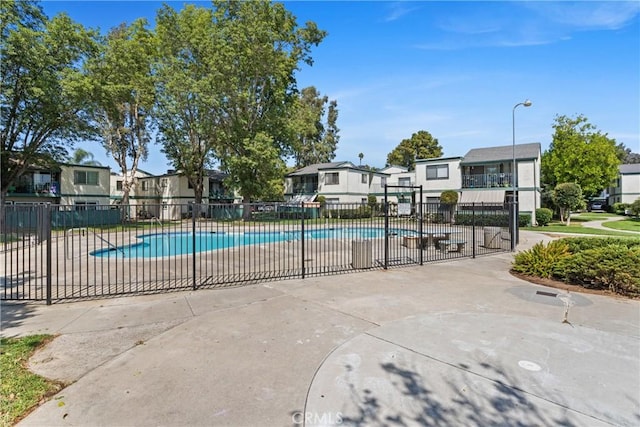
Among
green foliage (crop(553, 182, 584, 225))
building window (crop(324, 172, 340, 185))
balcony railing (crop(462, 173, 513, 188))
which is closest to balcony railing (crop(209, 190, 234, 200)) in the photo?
building window (crop(324, 172, 340, 185))

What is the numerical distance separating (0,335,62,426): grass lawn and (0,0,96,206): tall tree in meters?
23.1

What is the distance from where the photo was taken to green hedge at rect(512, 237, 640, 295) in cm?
659

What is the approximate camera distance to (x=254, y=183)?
29.2m

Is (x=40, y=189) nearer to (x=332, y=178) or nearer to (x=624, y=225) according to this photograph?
(x=332, y=178)

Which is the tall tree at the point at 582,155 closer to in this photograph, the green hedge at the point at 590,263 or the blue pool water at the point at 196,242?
the blue pool water at the point at 196,242

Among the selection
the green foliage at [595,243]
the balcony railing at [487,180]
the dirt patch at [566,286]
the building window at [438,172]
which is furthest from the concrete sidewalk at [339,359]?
the building window at [438,172]

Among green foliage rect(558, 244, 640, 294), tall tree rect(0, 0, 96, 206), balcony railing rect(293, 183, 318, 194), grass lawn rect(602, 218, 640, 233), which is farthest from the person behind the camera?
balcony railing rect(293, 183, 318, 194)

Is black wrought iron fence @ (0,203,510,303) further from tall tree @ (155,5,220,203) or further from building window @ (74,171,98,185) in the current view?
building window @ (74,171,98,185)

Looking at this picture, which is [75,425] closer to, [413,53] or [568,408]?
[568,408]

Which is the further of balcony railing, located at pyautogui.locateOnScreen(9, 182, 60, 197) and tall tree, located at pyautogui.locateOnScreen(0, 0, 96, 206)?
balcony railing, located at pyautogui.locateOnScreen(9, 182, 60, 197)

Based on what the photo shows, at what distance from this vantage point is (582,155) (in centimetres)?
2995

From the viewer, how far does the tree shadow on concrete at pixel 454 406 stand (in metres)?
2.66

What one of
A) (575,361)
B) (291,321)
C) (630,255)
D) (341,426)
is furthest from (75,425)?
(630,255)

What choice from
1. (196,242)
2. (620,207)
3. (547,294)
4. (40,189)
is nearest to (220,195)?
(40,189)
